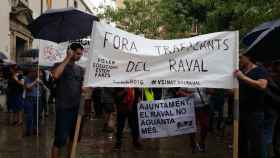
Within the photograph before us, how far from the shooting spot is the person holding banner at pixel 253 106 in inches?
309

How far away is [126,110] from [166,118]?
2.38 m

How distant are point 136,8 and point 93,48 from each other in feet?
97.1

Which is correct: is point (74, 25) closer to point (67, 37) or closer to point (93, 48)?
Result: point (67, 37)

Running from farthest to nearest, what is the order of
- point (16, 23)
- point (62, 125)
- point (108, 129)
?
point (16, 23) < point (108, 129) < point (62, 125)

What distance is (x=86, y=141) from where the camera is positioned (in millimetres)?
13188

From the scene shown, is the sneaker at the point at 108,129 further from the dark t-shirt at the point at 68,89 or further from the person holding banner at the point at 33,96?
the dark t-shirt at the point at 68,89

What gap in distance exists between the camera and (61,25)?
1133 centimetres

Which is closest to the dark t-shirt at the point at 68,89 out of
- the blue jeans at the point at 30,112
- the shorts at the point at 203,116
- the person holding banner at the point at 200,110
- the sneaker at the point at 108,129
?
the person holding banner at the point at 200,110

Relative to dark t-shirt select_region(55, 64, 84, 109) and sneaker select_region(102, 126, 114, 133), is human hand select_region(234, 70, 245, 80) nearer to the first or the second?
dark t-shirt select_region(55, 64, 84, 109)

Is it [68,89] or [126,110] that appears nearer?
[68,89]

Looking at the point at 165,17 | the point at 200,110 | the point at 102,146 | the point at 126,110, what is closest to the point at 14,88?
the point at 102,146

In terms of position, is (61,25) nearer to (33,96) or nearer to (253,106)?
(33,96)

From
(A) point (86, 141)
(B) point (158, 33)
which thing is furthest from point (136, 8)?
(A) point (86, 141)

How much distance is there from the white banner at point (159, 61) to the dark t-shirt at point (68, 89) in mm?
629
